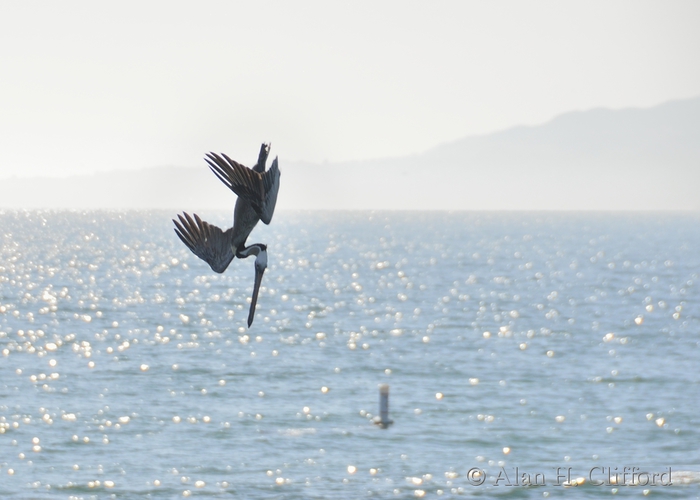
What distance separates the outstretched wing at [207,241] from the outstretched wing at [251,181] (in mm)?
1410

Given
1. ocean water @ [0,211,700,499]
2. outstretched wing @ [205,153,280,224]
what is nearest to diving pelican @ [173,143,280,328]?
outstretched wing @ [205,153,280,224]

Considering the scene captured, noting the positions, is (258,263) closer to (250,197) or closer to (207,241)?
(250,197)

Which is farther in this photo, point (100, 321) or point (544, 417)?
point (100, 321)

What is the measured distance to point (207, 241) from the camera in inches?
434

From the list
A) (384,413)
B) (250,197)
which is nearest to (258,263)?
(250,197)

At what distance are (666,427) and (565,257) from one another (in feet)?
397

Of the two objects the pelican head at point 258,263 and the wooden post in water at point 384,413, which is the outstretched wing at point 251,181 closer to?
the pelican head at point 258,263

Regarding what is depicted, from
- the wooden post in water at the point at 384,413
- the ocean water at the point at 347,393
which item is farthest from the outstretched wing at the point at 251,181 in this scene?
the wooden post in water at the point at 384,413

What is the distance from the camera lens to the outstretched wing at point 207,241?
424 inches

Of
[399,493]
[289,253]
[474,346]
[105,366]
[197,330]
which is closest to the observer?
[399,493]

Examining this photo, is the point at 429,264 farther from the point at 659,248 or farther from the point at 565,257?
the point at 659,248

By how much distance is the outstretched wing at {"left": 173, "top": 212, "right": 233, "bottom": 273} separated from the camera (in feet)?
35.3

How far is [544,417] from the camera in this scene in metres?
41.7

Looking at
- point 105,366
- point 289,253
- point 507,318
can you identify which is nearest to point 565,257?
point 289,253
